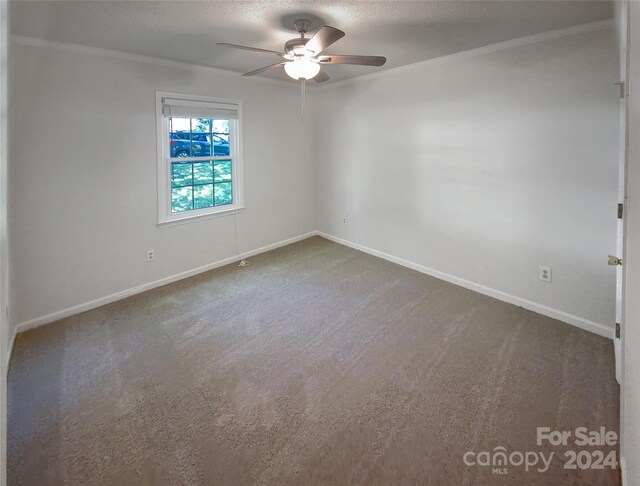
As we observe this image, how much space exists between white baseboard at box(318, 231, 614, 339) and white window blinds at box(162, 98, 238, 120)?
8.10ft

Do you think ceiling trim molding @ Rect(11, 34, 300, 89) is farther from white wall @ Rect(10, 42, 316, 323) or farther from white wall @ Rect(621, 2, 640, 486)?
white wall @ Rect(621, 2, 640, 486)

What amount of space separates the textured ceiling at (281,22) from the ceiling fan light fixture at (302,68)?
283 millimetres

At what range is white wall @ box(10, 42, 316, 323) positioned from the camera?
278cm

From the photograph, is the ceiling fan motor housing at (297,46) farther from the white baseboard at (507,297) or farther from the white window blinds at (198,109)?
the white baseboard at (507,297)

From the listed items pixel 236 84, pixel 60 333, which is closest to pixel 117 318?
pixel 60 333

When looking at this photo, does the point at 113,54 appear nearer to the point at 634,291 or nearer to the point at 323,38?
the point at 323,38

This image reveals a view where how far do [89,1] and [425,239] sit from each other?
3659 millimetres

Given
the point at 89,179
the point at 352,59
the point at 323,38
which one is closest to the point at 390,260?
the point at 352,59

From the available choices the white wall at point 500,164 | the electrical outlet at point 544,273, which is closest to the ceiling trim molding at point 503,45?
the white wall at point 500,164

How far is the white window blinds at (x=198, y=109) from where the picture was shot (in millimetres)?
3609

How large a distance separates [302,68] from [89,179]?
2.21 meters

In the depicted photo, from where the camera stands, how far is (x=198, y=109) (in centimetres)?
385

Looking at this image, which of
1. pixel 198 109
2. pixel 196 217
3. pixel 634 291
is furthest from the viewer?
pixel 196 217

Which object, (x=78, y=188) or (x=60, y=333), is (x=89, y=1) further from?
(x=60, y=333)
